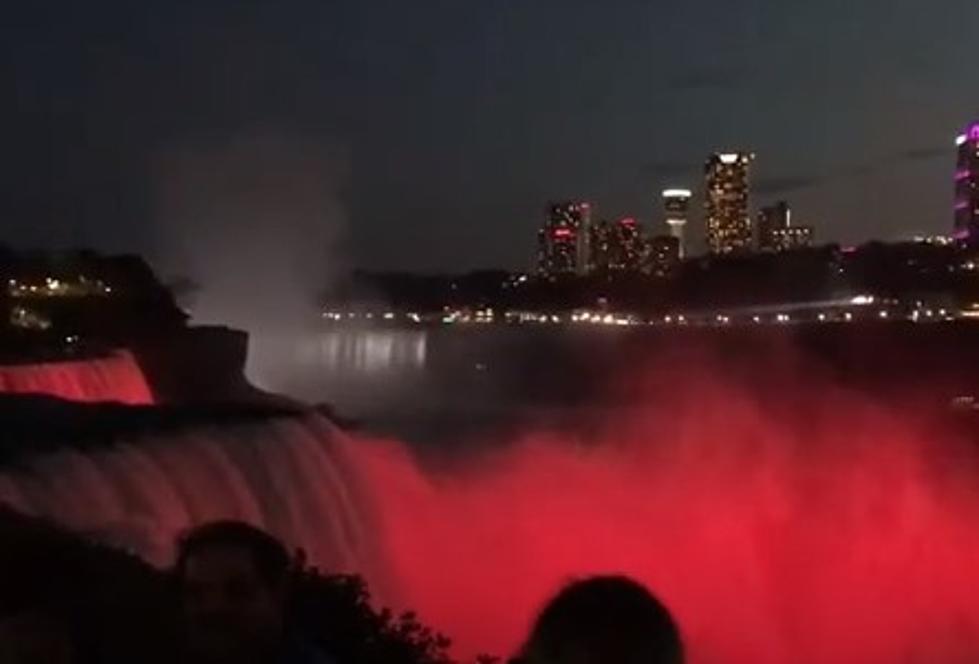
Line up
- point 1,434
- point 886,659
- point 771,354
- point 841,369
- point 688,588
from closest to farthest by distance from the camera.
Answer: point 1,434 → point 886,659 → point 688,588 → point 841,369 → point 771,354

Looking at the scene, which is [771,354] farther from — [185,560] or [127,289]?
[185,560]

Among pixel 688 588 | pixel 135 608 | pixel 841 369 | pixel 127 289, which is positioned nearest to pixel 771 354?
pixel 841 369

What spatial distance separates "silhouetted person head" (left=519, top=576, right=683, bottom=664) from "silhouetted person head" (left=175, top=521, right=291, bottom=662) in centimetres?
67

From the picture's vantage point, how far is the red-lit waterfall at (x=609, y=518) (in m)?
15.1

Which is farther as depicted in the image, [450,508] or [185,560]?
[450,508]

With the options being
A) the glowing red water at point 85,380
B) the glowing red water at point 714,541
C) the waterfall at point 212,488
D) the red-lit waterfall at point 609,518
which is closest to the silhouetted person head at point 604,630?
the red-lit waterfall at point 609,518

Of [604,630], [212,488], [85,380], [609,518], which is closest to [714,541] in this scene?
[609,518]

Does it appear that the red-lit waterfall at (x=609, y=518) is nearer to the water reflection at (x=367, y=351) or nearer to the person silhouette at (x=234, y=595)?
the person silhouette at (x=234, y=595)

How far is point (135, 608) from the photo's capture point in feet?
14.9

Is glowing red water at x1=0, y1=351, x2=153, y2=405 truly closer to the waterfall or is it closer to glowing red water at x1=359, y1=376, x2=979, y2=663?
the waterfall

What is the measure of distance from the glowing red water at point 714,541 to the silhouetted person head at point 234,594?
1292 cm

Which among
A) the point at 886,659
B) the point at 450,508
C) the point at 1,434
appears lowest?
the point at 886,659

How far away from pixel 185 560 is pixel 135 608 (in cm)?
149

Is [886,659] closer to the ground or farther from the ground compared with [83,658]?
closer to the ground
